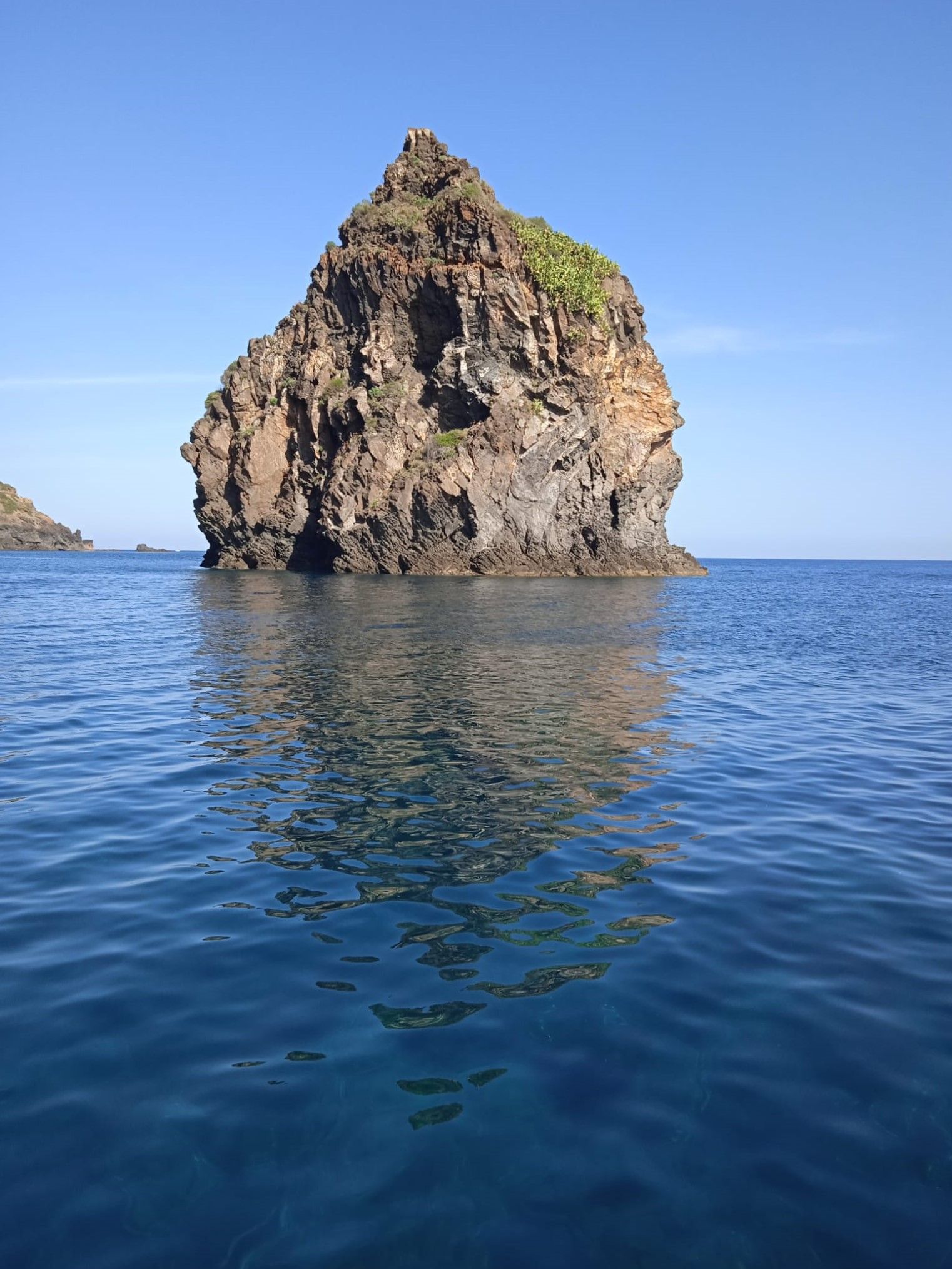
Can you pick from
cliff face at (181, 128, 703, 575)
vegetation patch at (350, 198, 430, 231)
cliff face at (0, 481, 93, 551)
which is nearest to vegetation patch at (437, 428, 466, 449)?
cliff face at (181, 128, 703, 575)

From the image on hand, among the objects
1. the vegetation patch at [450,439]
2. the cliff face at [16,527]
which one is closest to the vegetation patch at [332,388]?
the vegetation patch at [450,439]

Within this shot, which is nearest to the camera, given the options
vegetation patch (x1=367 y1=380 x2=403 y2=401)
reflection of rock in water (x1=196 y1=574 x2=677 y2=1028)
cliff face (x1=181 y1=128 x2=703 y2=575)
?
reflection of rock in water (x1=196 y1=574 x2=677 y2=1028)

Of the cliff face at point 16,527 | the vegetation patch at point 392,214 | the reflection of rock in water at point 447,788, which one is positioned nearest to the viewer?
the reflection of rock in water at point 447,788

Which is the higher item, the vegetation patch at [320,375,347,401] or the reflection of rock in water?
the vegetation patch at [320,375,347,401]

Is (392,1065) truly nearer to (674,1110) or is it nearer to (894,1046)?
(674,1110)

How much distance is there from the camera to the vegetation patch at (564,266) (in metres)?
77.4

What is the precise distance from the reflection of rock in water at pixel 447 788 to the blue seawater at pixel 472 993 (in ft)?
0.22

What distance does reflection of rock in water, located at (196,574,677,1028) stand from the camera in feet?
26.1

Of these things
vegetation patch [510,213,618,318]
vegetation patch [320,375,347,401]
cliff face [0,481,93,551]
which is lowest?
cliff face [0,481,93,551]

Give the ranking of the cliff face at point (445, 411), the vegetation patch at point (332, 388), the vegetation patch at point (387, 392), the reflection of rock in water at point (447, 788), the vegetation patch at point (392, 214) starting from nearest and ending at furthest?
the reflection of rock in water at point (447, 788), the cliff face at point (445, 411), the vegetation patch at point (387, 392), the vegetation patch at point (392, 214), the vegetation patch at point (332, 388)

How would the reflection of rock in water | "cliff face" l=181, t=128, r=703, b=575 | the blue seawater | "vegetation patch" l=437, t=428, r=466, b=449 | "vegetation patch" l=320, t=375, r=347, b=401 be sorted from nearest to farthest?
the blue seawater < the reflection of rock in water < "cliff face" l=181, t=128, r=703, b=575 < "vegetation patch" l=437, t=428, r=466, b=449 < "vegetation patch" l=320, t=375, r=347, b=401

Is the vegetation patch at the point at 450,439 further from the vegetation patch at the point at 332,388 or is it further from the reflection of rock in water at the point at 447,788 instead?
the reflection of rock in water at the point at 447,788

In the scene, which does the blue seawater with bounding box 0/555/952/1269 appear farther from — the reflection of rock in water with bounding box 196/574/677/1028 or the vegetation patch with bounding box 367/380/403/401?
the vegetation patch with bounding box 367/380/403/401

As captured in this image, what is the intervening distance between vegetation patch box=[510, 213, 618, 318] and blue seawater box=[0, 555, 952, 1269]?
6898 cm
